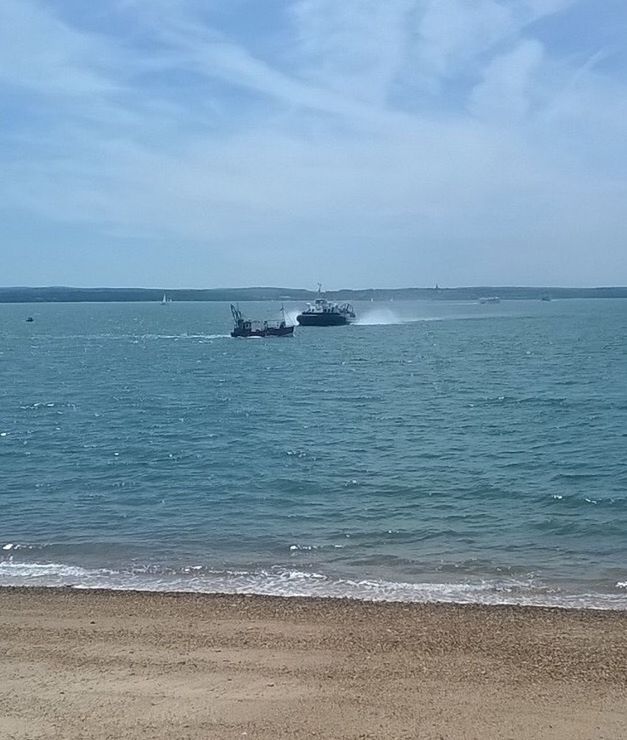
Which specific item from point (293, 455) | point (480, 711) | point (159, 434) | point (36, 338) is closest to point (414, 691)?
point (480, 711)

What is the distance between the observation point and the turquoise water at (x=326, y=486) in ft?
53.2

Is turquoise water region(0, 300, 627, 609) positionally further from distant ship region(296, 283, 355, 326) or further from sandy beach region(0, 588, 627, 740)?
distant ship region(296, 283, 355, 326)

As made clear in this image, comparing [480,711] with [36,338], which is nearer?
[480,711]

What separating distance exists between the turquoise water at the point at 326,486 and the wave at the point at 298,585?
7 centimetres

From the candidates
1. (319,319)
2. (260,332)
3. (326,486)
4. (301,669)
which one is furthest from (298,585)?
(319,319)

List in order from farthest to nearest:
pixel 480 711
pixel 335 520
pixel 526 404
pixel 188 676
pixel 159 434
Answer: pixel 526 404 < pixel 159 434 < pixel 335 520 < pixel 188 676 < pixel 480 711

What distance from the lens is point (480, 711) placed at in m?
9.56

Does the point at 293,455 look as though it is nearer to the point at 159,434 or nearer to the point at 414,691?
the point at 159,434

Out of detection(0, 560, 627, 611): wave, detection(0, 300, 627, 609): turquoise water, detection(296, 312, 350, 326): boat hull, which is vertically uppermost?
detection(296, 312, 350, 326): boat hull

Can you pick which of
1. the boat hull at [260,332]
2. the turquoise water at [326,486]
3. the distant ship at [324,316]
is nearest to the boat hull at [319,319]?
the distant ship at [324,316]

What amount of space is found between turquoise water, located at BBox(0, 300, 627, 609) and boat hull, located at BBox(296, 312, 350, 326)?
72691 millimetres

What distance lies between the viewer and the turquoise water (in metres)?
16.2

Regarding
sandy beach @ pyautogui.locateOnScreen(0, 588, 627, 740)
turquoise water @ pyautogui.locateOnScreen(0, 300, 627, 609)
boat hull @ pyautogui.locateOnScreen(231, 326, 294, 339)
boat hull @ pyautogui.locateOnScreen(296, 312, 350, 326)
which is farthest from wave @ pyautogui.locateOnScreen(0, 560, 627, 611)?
boat hull @ pyautogui.locateOnScreen(296, 312, 350, 326)

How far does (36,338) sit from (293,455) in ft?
304
